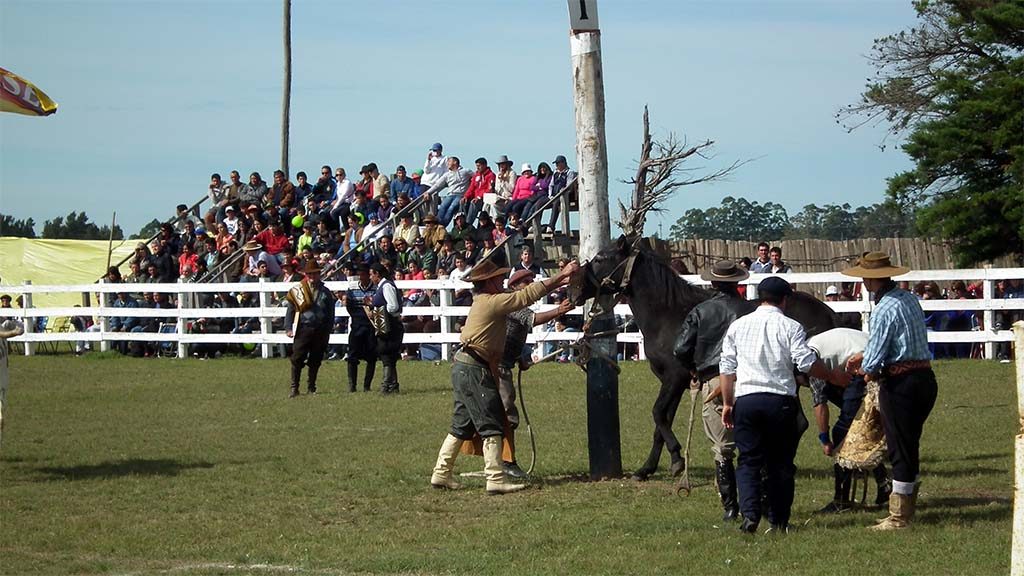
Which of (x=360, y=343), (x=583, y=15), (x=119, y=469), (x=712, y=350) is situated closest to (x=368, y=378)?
(x=360, y=343)

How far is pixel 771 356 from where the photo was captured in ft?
28.6

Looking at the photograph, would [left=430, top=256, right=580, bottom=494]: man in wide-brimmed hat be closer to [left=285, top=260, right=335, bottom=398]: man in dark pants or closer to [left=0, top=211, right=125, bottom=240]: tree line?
[left=285, top=260, right=335, bottom=398]: man in dark pants

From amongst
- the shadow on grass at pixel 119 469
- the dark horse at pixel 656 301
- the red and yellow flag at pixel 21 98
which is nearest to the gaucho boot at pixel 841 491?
the dark horse at pixel 656 301

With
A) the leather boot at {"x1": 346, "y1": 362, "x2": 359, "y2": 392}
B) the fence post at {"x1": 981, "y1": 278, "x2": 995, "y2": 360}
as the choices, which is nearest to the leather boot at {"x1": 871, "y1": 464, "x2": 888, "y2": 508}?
the leather boot at {"x1": 346, "y1": 362, "x2": 359, "y2": 392}

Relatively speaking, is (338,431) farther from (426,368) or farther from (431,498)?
(426,368)

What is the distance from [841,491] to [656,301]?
2514 millimetres

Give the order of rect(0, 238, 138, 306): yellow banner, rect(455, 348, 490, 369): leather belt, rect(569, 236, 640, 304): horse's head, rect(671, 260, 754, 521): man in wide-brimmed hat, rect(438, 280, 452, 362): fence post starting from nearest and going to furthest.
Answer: rect(671, 260, 754, 521): man in wide-brimmed hat, rect(455, 348, 490, 369): leather belt, rect(569, 236, 640, 304): horse's head, rect(438, 280, 452, 362): fence post, rect(0, 238, 138, 306): yellow banner

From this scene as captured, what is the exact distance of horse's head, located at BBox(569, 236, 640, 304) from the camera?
37.9 ft

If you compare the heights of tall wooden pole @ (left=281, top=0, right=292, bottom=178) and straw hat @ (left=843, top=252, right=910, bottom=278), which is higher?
tall wooden pole @ (left=281, top=0, right=292, bottom=178)

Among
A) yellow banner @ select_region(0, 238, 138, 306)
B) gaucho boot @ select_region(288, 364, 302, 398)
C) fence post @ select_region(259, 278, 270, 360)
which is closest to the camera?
gaucho boot @ select_region(288, 364, 302, 398)

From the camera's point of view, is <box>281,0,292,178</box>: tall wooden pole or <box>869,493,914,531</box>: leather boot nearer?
<box>869,493,914,531</box>: leather boot

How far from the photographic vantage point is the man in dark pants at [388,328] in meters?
19.2

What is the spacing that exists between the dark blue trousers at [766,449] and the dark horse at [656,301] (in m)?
2.53

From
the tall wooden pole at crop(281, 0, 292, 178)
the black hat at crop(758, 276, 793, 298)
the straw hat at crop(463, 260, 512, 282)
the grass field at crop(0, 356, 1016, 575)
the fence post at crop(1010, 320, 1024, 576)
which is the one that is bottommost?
the grass field at crop(0, 356, 1016, 575)
